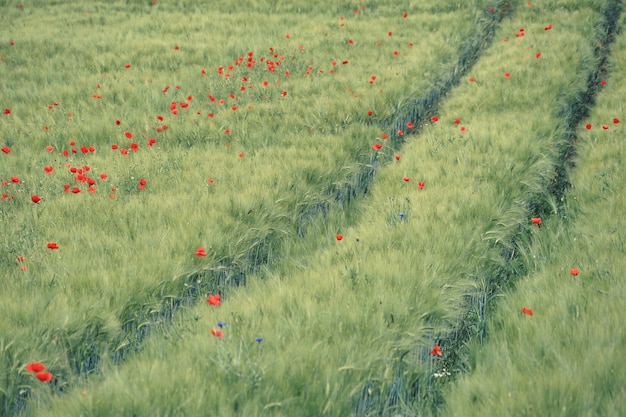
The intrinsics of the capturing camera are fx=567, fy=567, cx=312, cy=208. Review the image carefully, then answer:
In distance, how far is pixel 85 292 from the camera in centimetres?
396

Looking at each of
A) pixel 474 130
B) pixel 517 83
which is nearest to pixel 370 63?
pixel 517 83

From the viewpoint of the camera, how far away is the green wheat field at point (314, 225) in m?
3.12

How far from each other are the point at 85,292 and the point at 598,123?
6863mm

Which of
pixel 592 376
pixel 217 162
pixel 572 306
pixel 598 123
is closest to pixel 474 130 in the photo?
pixel 598 123

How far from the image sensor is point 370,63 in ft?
33.1

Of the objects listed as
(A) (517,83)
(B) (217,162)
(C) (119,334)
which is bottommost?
(C) (119,334)

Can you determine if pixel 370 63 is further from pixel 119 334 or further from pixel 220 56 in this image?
pixel 119 334

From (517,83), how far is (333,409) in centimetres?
730

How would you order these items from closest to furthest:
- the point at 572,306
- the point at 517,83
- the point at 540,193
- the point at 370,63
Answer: the point at 572,306
the point at 540,193
the point at 517,83
the point at 370,63

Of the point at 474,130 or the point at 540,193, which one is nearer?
the point at 540,193

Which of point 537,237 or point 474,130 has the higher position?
point 474,130

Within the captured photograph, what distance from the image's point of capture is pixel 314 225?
5.79 m

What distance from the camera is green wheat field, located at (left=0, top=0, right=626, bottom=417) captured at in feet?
10.2

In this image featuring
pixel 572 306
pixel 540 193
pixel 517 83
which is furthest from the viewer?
pixel 517 83
